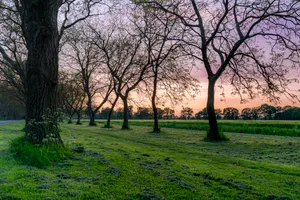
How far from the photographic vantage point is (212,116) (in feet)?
54.0

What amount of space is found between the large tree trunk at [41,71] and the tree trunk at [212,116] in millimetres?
10907

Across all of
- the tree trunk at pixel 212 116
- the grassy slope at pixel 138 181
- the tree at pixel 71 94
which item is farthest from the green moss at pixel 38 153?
the tree at pixel 71 94

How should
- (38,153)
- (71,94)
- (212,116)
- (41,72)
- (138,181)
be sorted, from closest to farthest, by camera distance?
(138,181), (38,153), (41,72), (212,116), (71,94)

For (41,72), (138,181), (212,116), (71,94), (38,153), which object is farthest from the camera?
(71,94)

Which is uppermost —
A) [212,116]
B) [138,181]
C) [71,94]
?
[71,94]

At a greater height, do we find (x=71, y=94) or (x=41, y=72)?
(x=71, y=94)

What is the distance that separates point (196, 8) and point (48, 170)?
48.4ft

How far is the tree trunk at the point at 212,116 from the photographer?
1627cm

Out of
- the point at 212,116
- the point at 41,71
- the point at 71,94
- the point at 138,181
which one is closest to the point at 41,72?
the point at 41,71

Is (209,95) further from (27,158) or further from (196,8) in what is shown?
(27,158)

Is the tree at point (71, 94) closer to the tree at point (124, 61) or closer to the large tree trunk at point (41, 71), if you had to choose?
the tree at point (124, 61)

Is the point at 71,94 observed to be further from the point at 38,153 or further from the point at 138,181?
the point at 138,181

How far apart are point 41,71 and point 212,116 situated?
11487 millimetres

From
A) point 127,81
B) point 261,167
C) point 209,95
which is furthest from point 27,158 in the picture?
point 127,81
